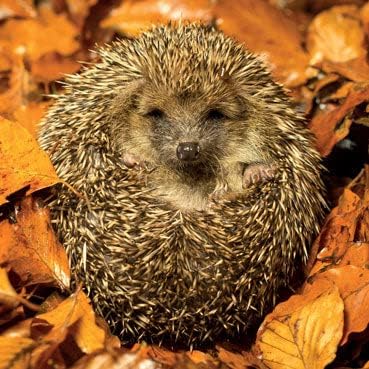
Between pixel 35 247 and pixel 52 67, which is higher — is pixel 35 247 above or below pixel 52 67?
below

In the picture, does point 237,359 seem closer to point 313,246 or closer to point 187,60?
point 313,246

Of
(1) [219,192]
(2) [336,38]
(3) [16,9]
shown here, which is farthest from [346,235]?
(3) [16,9]

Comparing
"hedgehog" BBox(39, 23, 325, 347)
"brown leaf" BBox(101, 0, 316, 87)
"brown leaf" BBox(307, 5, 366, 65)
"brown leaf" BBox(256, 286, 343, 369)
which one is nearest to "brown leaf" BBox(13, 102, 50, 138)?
"hedgehog" BBox(39, 23, 325, 347)

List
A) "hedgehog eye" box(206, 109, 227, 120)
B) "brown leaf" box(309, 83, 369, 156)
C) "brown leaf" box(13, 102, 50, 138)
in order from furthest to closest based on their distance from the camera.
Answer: "brown leaf" box(13, 102, 50, 138) → "brown leaf" box(309, 83, 369, 156) → "hedgehog eye" box(206, 109, 227, 120)

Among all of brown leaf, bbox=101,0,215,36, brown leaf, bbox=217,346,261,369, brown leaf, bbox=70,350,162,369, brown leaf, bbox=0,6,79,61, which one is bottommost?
brown leaf, bbox=217,346,261,369

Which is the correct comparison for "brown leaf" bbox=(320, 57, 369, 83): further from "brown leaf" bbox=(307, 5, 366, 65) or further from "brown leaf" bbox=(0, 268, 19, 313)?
"brown leaf" bbox=(0, 268, 19, 313)

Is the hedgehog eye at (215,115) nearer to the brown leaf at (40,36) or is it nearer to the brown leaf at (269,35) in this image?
the brown leaf at (269,35)

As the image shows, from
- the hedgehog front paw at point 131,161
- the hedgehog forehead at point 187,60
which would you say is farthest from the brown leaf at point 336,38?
Answer: the hedgehog front paw at point 131,161
